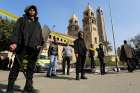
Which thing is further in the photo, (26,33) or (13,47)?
(26,33)

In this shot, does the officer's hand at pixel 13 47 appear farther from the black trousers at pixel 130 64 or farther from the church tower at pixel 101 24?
the church tower at pixel 101 24

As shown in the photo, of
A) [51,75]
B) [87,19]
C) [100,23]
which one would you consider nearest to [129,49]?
[51,75]

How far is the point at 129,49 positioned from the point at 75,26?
107325 millimetres

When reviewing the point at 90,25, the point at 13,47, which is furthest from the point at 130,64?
the point at 90,25

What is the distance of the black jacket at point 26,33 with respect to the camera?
6.19 meters

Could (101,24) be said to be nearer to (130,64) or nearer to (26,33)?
(130,64)

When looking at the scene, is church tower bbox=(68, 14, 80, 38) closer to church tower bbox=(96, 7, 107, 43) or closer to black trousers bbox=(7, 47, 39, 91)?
church tower bbox=(96, 7, 107, 43)

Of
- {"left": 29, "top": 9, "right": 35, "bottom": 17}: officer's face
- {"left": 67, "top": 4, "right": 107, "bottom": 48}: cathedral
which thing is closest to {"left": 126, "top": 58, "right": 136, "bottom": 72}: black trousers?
{"left": 29, "top": 9, "right": 35, "bottom": 17}: officer's face

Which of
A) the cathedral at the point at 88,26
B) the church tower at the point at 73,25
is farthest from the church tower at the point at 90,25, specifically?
the church tower at the point at 73,25

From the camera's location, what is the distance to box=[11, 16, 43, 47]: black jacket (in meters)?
6.19

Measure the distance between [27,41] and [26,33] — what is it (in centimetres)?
16

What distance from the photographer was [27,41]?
6.26m

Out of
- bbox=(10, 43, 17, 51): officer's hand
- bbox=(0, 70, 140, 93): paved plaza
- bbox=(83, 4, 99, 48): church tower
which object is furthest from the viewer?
bbox=(83, 4, 99, 48): church tower

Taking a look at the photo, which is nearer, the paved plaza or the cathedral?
the paved plaza
